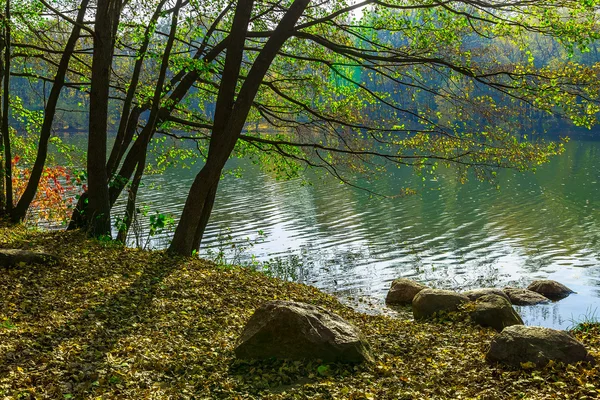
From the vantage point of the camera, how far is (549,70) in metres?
10.9

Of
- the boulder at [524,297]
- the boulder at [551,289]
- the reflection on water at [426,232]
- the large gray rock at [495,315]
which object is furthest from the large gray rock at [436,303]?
the boulder at [551,289]

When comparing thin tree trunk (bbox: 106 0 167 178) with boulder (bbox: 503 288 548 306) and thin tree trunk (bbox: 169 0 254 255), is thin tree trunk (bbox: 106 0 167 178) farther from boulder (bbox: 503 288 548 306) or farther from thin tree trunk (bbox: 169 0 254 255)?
boulder (bbox: 503 288 548 306)

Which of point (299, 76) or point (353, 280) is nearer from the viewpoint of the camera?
point (299, 76)

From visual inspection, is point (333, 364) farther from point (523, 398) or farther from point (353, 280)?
point (353, 280)

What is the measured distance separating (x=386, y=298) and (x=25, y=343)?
941 cm

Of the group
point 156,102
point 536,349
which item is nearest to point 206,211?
point 156,102

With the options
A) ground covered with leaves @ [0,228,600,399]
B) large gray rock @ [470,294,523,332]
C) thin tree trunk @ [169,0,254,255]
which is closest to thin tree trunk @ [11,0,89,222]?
thin tree trunk @ [169,0,254,255]

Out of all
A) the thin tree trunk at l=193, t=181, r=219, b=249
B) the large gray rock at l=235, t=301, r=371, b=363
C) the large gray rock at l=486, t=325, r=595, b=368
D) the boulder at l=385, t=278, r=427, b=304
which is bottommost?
the boulder at l=385, t=278, r=427, b=304

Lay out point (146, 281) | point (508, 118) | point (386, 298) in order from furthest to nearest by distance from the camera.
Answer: point (386, 298) → point (508, 118) → point (146, 281)

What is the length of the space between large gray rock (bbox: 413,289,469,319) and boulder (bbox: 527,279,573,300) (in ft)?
14.2

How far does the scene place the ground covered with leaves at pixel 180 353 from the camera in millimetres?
5918

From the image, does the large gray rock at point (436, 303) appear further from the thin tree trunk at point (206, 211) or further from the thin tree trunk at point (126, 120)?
the thin tree trunk at point (126, 120)

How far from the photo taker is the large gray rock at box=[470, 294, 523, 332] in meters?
10.7

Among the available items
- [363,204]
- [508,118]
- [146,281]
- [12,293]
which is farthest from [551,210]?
[12,293]
